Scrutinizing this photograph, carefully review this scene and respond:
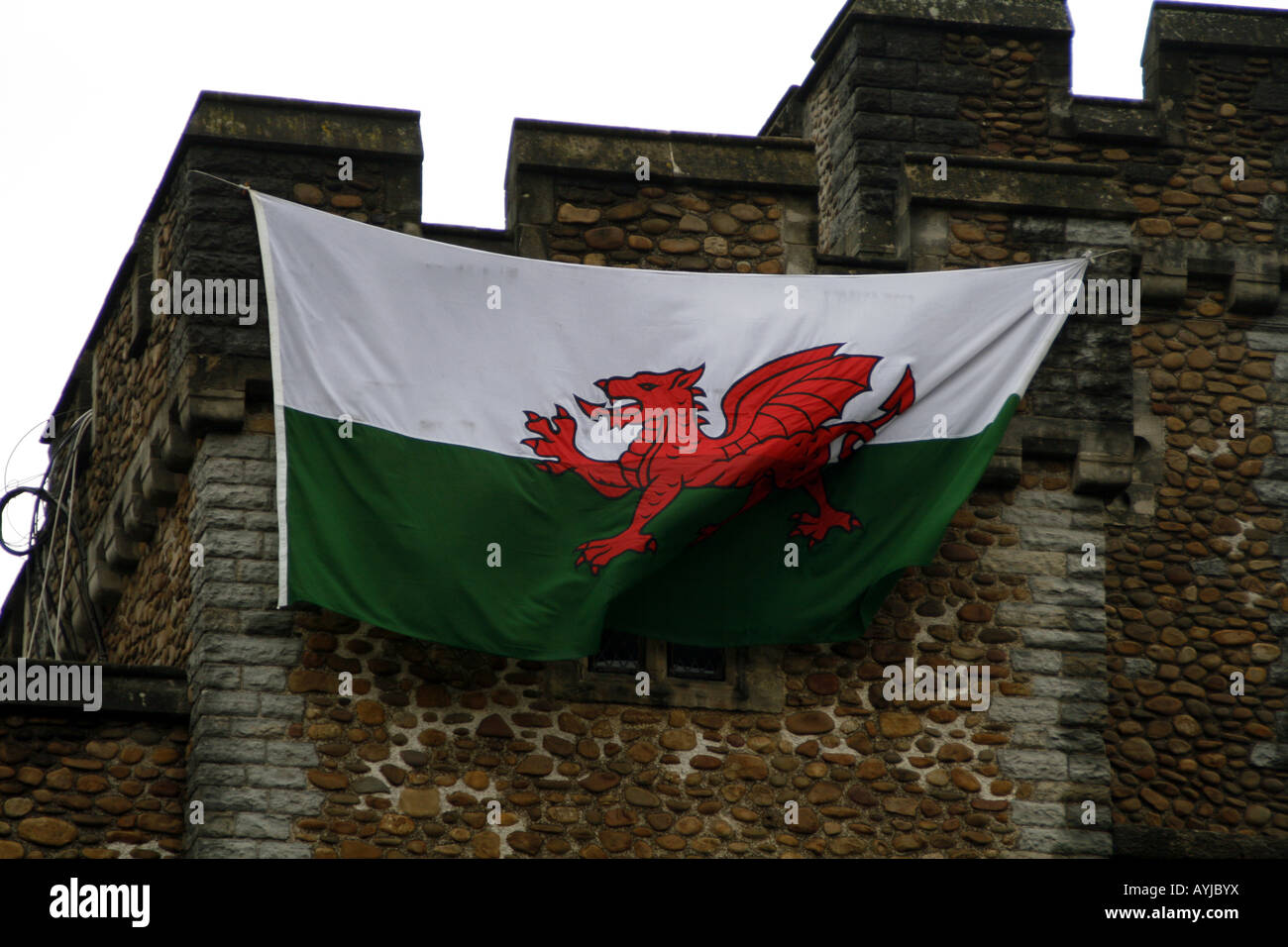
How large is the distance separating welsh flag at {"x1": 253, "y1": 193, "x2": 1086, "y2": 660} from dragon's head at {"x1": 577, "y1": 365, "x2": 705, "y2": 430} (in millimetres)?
14

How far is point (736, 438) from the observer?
12406 millimetres

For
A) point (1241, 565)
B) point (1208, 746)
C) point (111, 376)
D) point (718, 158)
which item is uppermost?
point (718, 158)

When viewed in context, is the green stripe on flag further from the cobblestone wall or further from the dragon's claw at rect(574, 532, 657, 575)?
the cobblestone wall

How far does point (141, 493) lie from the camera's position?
43.9ft

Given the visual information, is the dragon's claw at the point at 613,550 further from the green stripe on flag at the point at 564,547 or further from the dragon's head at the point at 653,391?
the dragon's head at the point at 653,391

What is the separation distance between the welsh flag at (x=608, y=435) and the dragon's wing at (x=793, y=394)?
1cm

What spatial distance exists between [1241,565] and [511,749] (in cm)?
588

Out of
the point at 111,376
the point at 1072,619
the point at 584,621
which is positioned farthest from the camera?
the point at 111,376

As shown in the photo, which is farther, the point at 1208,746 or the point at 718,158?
the point at 1208,746

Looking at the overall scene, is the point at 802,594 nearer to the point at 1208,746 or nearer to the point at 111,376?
the point at 1208,746

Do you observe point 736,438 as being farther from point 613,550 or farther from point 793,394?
point 613,550

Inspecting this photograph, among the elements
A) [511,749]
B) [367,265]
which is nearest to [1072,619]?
[511,749]

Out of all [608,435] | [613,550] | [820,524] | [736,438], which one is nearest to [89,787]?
[613,550]

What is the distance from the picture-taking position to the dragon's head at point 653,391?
12.5 metres
